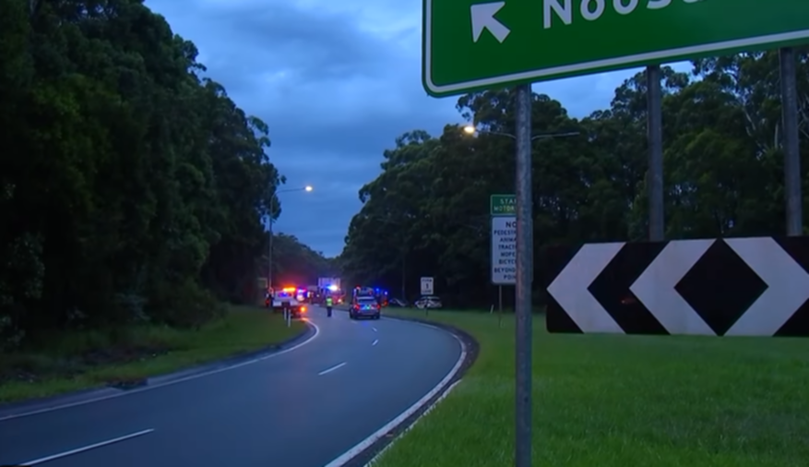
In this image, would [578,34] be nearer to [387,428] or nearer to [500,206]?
[387,428]

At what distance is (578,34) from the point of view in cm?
304

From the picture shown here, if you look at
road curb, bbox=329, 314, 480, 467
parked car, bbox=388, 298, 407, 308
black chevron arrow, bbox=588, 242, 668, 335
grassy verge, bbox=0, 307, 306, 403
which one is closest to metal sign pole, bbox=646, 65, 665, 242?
black chevron arrow, bbox=588, 242, 668, 335

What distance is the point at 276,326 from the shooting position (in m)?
44.3

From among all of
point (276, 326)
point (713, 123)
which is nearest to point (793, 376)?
point (713, 123)

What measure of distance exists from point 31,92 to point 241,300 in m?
56.6

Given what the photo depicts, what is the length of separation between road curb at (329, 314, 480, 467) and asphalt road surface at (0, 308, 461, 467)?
382 millimetres

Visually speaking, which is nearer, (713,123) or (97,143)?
(97,143)

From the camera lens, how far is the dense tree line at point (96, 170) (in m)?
20.8

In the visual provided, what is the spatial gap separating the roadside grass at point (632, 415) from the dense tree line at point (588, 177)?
3.33 meters

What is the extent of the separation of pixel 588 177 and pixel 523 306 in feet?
172

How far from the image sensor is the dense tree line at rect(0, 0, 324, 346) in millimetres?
20828

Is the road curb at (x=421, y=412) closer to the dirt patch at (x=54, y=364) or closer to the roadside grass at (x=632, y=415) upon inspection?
the roadside grass at (x=632, y=415)

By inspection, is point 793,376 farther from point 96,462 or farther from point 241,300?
point 241,300

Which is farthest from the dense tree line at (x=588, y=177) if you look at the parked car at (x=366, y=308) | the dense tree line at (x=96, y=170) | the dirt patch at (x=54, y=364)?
the dirt patch at (x=54, y=364)
